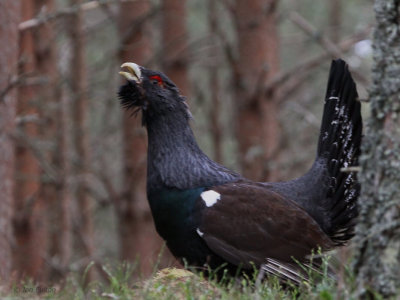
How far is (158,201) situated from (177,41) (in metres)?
7.70

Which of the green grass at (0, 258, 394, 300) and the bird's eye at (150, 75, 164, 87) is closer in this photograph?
the green grass at (0, 258, 394, 300)

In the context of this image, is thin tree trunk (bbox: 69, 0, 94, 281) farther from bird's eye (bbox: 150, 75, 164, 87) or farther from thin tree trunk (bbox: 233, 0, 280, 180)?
bird's eye (bbox: 150, 75, 164, 87)

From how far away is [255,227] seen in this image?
5.73 metres

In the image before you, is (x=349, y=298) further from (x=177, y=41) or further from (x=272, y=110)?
(x=177, y=41)

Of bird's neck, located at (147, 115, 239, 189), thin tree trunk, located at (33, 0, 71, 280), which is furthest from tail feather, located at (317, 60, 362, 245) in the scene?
thin tree trunk, located at (33, 0, 71, 280)

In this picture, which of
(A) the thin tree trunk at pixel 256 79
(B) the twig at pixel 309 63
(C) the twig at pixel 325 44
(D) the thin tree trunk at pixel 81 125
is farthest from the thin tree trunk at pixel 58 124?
(C) the twig at pixel 325 44

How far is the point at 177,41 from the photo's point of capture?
12.9m

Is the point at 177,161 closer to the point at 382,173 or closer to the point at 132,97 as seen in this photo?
the point at 132,97

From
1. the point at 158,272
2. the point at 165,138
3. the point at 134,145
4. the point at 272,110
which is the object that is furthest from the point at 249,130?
the point at 158,272

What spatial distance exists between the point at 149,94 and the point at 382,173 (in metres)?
3.16

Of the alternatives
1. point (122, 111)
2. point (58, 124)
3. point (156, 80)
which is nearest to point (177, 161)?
point (156, 80)

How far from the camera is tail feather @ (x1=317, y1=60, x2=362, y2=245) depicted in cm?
626

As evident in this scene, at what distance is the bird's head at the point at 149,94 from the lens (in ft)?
20.4

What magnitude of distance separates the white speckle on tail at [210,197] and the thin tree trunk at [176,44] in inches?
287
